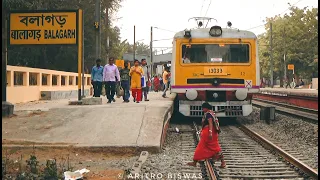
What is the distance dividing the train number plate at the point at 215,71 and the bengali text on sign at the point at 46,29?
4086mm

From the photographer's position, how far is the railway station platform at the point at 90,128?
29.5 feet

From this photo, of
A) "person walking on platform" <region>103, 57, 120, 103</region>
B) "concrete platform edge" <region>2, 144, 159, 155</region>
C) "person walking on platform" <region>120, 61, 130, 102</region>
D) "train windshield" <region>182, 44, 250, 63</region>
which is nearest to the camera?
"concrete platform edge" <region>2, 144, 159, 155</region>

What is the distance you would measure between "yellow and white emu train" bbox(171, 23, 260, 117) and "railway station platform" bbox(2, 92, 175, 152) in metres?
1.27

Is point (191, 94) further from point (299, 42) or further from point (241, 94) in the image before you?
point (299, 42)

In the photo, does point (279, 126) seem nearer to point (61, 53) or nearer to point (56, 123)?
point (56, 123)

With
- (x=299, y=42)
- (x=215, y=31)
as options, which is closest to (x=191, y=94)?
(x=215, y=31)

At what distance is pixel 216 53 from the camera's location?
13836mm

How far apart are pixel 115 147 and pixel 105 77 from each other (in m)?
6.11

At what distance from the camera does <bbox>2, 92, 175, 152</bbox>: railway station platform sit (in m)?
8.99

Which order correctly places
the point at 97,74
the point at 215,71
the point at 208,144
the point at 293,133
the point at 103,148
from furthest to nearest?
the point at 97,74, the point at 215,71, the point at 293,133, the point at 103,148, the point at 208,144

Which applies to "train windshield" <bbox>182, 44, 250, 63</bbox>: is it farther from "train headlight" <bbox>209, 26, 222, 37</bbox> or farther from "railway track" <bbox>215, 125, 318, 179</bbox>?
"railway track" <bbox>215, 125, 318, 179</bbox>

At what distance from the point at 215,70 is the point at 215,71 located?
3 cm

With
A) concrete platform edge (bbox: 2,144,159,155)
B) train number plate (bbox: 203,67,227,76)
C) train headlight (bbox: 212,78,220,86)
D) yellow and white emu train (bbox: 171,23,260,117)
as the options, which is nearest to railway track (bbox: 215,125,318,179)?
concrete platform edge (bbox: 2,144,159,155)

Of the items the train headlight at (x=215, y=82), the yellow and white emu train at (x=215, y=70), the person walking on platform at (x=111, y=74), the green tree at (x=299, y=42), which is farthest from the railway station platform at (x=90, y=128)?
the green tree at (x=299, y=42)
